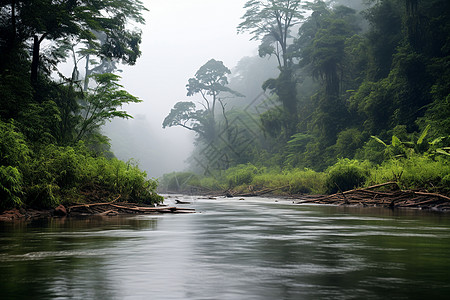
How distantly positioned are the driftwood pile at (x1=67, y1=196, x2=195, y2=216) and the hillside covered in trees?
1066 cm

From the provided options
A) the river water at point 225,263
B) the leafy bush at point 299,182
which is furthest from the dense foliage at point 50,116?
the leafy bush at point 299,182

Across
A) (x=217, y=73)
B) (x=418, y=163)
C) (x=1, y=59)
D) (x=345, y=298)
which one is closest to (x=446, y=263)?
(x=345, y=298)

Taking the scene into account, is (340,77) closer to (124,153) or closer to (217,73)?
(217,73)

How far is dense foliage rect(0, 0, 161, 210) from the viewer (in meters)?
15.1

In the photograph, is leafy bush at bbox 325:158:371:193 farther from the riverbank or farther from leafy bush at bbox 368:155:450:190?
the riverbank

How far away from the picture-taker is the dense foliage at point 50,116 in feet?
49.6

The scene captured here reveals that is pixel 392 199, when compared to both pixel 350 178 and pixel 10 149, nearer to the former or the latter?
pixel 350 178

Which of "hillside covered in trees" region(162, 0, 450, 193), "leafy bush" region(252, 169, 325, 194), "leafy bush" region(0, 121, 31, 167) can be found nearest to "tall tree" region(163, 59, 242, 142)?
"hillside covered in trees" region(162, 0, 450, 193)

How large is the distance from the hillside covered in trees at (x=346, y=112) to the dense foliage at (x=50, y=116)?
1273cm

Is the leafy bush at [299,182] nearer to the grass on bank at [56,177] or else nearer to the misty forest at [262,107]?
the misty forest at [262,107]

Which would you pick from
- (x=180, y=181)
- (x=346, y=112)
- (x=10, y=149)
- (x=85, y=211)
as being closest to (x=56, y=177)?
(x=85, y=211)

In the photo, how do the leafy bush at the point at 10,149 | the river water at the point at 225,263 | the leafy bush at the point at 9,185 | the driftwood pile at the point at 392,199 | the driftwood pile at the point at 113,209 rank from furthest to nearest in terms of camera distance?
1. the driftwood pile at the point at 392,199
2. the driftwood pile at the point at 113,209
3. the leafy bush at the point at 10,149
4. the leafy bush at the point at 9,185
5. the river water at the point at 225,263

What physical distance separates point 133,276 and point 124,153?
136273 mm

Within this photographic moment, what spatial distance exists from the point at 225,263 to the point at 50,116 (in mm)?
15752
